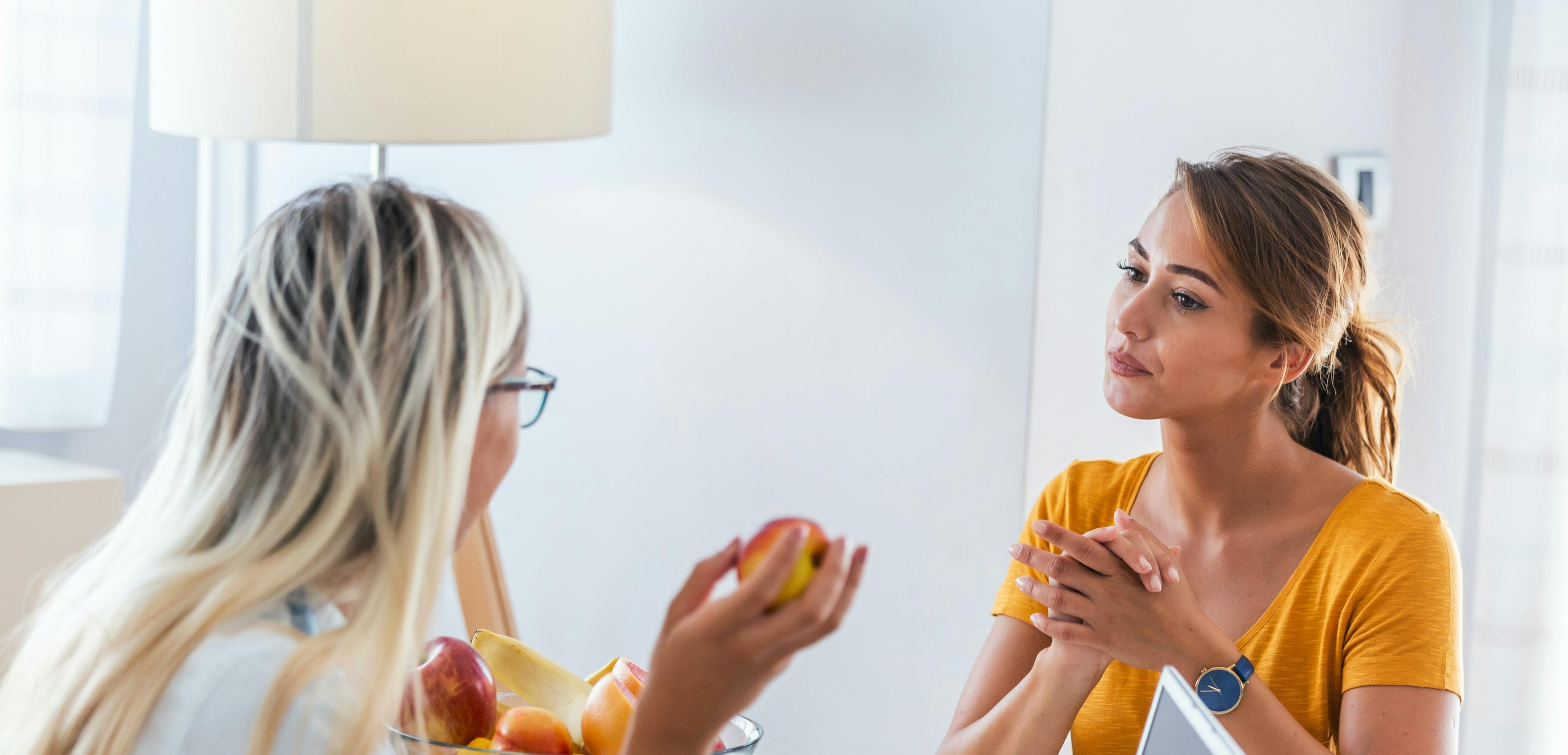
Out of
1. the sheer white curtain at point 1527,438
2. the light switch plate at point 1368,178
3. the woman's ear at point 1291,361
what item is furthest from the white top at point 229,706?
the sheer white curtain at point 1527,438

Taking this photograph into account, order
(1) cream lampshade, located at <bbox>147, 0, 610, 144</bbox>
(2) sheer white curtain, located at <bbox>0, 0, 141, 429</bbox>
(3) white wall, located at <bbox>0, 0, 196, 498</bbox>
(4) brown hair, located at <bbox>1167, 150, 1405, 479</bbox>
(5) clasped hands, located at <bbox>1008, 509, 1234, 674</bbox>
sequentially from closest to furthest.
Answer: (5) clasped hands, located at <bbox>1008, 509, 1234, 674</bbox>, (4) brown hair, located at <bbox>1167, 150, 1405, 479</bbox>, (1) cream lampshade, located at <bbox>147, 0, 610, 144</bbox>, (2) sheer white curtain, located at <bbox>0, 0, 141, 429</bbox>, (3) white wall, located at <bbox>0, 0, 196, 498</bbox>

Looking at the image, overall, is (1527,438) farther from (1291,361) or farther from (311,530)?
(311,530)

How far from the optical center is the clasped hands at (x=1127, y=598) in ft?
3.73

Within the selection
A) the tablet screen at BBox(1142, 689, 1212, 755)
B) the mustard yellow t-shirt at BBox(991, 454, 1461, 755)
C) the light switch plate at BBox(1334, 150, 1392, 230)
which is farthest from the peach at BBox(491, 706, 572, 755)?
the light switch plate at BBox(1334, 150, 1392, 230)

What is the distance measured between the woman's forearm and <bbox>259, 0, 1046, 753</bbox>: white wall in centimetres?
51

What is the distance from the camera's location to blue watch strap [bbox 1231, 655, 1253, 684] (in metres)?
1.14

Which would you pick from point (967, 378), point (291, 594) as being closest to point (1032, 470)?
point (967, 378)

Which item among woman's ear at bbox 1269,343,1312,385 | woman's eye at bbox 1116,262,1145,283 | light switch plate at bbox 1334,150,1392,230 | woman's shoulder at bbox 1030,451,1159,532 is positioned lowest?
woman's shoulder at bbox 1030,451,1159,532

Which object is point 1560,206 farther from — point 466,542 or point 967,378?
point 466,542

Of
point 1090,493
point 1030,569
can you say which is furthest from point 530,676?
point 1090,493

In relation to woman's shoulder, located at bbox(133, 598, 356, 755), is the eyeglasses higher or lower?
higher

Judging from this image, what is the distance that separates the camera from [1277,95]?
1.79m

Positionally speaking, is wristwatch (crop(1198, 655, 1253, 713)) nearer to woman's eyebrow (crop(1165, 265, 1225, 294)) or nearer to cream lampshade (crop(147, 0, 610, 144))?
woman's eyebrow (crop(1165, 265, 1225, 294))

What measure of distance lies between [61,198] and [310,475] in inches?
76.1
